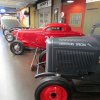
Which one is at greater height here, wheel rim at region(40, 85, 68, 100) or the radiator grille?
the radiator grille

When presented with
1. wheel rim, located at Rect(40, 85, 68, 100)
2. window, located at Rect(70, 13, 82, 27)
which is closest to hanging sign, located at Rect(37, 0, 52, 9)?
window, located at Rect(70, 13, 82, 27)

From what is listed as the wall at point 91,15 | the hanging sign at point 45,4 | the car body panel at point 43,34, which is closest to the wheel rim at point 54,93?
the car body panel at point 43,34

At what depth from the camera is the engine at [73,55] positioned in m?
1.81

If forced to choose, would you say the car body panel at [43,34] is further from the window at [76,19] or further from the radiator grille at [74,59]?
the radiator grille at [74,59]

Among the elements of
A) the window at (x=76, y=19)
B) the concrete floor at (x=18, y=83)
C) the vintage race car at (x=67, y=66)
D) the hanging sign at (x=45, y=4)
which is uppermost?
the hanging sign at (x=45, y=4)

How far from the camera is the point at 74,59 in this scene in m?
1.85

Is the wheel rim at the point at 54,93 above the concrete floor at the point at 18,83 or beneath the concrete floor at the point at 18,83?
above

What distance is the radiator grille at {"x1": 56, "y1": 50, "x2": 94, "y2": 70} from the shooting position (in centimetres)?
182

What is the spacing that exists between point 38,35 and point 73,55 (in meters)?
2.91

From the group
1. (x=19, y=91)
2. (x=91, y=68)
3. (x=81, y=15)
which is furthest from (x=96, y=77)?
(x=81, y=15)

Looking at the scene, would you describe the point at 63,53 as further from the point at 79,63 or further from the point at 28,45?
the point at 28,45

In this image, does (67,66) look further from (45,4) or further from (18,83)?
(45,4)

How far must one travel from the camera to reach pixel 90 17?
18.9 ft

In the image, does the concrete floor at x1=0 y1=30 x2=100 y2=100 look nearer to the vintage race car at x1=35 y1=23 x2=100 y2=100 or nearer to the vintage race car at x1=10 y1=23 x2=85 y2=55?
the vintage race car at x1=35 y1=23 x2=100 y2=100
